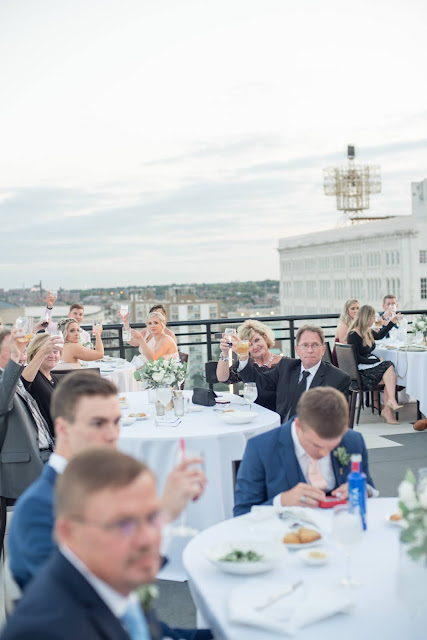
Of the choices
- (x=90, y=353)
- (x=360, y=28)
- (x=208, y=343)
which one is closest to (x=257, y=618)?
(x=90, y=353)

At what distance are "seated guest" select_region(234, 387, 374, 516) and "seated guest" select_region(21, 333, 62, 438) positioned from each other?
1.79 meters

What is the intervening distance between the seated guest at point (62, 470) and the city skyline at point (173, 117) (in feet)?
18.0

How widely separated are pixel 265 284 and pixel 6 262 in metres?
5.70

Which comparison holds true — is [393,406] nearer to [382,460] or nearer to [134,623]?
[382,460]

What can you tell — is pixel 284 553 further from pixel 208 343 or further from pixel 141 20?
pixel 141 20

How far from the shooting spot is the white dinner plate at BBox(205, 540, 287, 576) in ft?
6.55

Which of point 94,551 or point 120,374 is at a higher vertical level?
point 94,551

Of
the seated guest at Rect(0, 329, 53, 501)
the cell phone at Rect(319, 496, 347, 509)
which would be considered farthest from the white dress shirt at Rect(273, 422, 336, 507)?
the seated guest at Rect(0, 329, 53, 501)

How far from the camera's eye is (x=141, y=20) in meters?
10.1

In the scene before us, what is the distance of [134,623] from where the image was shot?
141 cm

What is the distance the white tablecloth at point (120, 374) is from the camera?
704 centimetres

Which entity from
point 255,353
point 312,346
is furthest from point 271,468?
point 255,353

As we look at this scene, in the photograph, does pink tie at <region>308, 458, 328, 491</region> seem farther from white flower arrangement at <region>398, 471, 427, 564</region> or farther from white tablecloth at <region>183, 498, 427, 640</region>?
white flower arrangement at <region>398, 471, 427, 564</region>

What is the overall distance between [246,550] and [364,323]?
5.79m
